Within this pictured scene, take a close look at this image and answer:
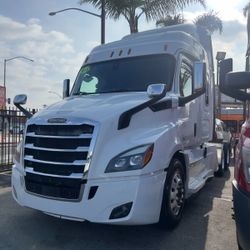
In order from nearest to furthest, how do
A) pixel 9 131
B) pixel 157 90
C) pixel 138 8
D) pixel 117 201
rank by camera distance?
pixel 117 201, pixel 157 90, pixel 9 131, pixel 138 8

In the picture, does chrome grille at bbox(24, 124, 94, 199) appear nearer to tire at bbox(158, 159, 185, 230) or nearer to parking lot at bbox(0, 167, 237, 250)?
parking lot at bbox(0, 167, 237, 250)

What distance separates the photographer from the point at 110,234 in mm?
4852

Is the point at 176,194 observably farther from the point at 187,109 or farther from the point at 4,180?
the point at 4,180

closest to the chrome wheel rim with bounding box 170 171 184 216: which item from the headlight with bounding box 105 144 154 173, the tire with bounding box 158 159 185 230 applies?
the tire with bounding box 158 159 185 230

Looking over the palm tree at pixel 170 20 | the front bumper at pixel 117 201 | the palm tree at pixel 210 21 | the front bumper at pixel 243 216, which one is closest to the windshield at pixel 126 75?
the front bumper at pixel 117 201

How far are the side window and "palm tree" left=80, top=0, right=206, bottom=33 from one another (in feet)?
29.3

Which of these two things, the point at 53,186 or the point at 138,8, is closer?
the point at 53,186

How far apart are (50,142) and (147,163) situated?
1314 millimetres

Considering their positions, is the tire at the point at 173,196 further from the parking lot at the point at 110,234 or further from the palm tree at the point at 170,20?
the palm tree at the point at 170,20

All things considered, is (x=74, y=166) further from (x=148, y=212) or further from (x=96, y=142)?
(x=148, y=212)

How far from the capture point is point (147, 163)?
13.8ft

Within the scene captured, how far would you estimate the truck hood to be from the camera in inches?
176

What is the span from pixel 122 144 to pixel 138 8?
11.5 m

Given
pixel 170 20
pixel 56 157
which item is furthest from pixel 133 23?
pixel 56 157
